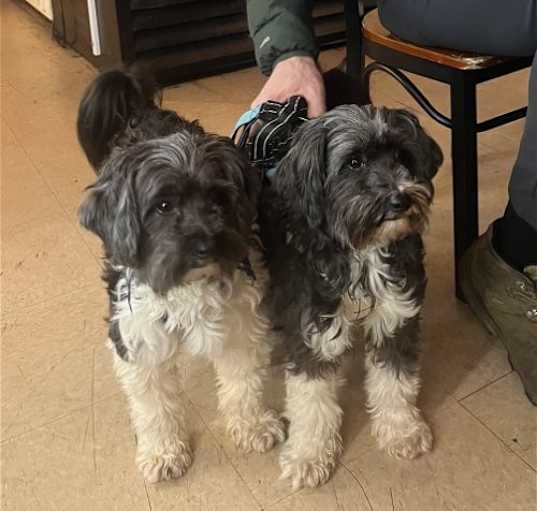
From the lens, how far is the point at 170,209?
1.14 metres

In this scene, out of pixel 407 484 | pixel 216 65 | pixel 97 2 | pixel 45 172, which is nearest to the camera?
pixel 407 484

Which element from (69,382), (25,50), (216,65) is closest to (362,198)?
(69,382)

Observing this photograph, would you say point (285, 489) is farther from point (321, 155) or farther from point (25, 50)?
point (25, 50)

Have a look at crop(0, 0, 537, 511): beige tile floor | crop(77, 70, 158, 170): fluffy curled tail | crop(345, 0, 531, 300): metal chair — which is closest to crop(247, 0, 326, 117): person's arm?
crop(345, 0, 531, 300): metal chair

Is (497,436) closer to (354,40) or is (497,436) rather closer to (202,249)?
(202,249)

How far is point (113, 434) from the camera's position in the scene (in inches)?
62.7

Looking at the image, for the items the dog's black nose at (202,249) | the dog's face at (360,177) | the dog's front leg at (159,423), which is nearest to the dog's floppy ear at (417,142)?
the dog's face at (360,177)

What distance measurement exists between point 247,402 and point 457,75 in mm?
832

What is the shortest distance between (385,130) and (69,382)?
3.25 feet

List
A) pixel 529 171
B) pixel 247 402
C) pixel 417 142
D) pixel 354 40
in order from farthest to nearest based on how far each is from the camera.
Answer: pixel 354 40 → pixel 247 402 → pixel 529 171 → pixel 417 142

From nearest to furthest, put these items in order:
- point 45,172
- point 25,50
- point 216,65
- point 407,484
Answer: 1. point 407,484
2. point 45,172
3. point 216,65
4. point 25,50

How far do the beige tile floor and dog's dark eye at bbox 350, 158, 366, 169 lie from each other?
652 millimetres

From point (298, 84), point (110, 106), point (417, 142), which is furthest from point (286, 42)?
point (417, 142)

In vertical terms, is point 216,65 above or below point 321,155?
below
